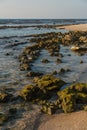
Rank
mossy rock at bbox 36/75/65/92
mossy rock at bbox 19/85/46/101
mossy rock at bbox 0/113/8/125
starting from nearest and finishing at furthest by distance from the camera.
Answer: mossy rock at bbox 0/113/8/125 → mossy rock at bbox 19/85/46/101 → mossy rock at bbox 36/75/65/92

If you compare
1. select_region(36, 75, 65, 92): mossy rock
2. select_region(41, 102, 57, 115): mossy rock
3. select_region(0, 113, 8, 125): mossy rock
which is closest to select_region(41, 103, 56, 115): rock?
select_region(41, 102, 57, 115): mossy rock

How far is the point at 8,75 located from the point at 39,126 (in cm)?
813

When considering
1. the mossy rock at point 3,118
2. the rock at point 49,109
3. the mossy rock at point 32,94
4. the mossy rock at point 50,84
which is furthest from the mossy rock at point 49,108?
the mossy rock at point 50,84

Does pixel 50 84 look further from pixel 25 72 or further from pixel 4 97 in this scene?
pixel 25 72

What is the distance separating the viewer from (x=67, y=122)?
10562 millimetres

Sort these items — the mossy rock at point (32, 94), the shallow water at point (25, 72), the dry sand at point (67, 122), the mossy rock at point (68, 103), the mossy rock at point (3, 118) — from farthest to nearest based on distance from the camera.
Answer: the mossy rock at point (32, 94) < the shallow water at point (25, 72) < the mossy rock at point (68, 103) < the mossy rock at point (3, 118) < the dry sand at point (67, 122)

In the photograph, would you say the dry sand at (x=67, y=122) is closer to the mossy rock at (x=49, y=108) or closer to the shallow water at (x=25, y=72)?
the mossy rock at (x=49, y=108)

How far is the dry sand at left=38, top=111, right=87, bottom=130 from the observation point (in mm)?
10141

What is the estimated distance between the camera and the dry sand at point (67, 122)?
10141 mm

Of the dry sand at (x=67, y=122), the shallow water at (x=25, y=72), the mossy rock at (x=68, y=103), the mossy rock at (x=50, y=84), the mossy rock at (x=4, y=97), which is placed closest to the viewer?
the dry sand at (x=67, y=122)

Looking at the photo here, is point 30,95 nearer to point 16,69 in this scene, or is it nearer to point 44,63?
point 16,69

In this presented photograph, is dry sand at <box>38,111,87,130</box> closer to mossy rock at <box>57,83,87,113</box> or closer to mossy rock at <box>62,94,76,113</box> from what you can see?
mossy rock at <box>62,94,76,113</box>

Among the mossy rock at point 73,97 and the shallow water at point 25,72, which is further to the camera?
the shallow water at point 25,72

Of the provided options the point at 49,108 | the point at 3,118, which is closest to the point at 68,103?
the point at 49,108
